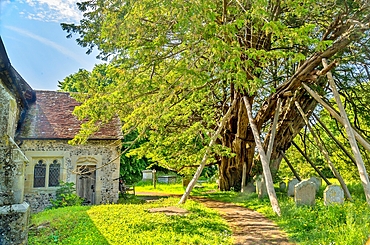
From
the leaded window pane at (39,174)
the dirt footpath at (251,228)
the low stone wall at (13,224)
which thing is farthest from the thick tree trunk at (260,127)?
the low stone wall at (13,224)

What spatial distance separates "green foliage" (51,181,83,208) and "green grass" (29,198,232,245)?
169 inches

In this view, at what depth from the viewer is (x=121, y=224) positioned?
310 inches

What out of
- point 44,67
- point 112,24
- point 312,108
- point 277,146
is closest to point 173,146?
point 277,146

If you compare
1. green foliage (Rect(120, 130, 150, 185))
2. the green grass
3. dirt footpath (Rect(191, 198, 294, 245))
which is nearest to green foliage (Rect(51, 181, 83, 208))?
the green grass

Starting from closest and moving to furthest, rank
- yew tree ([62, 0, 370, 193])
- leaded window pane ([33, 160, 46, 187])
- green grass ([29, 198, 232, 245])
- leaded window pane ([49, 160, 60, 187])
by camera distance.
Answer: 1. green grass ([29, 198, 232, 245])
2. yew tree ([62, 0, 370, 193])
3. leaded window pane ([33, 160, 46, 187])
4. leaded window pane ([49, 160, 60, 187])

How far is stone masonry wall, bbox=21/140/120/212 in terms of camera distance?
14.2 m

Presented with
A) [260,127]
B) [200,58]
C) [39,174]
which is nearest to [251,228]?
[200,58]

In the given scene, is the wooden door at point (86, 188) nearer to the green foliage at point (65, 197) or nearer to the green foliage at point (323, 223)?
the green foliage at point (65, 197)

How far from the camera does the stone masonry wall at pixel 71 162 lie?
1425 centimetres

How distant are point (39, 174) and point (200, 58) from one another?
9.10m

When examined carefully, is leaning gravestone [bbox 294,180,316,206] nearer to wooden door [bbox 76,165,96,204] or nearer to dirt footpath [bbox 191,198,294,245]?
dirt footpath [bbox 191,198,294,245]

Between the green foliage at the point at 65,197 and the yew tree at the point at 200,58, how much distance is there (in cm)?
358

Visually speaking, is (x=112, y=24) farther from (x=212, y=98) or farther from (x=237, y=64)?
(x=212, y=98)

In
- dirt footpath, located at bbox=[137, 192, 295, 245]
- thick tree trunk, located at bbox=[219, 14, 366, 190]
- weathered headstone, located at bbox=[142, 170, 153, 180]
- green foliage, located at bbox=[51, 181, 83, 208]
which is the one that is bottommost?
dirt footpath, located at bbox=[137, 192, 295, 245]
